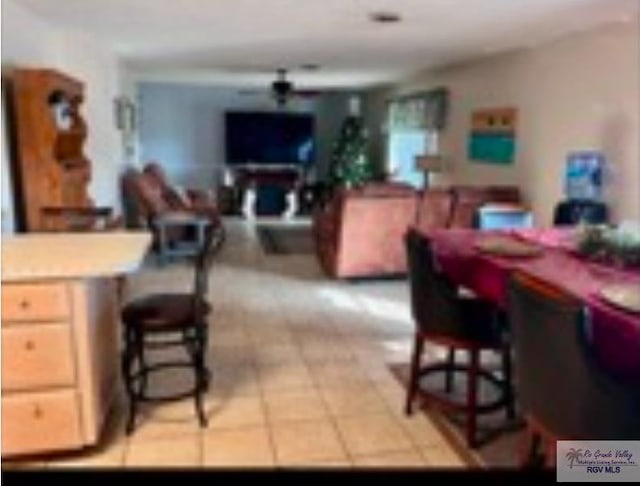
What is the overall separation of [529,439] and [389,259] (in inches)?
141

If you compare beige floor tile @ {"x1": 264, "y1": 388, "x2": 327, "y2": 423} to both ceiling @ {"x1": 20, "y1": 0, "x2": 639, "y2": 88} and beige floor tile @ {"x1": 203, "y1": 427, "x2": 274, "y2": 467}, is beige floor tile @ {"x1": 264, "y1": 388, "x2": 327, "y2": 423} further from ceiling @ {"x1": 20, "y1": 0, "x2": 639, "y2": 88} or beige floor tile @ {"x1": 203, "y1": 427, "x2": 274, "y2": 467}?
ceiling @ {"x1": 20, "y1": 0, "x2": 639, "y2": 88}

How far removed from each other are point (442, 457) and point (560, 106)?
12.8ft

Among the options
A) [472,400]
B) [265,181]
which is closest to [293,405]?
[472,400]

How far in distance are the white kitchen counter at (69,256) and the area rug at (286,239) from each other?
4287 millimetres

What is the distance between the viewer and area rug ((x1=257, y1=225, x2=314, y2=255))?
7426mm

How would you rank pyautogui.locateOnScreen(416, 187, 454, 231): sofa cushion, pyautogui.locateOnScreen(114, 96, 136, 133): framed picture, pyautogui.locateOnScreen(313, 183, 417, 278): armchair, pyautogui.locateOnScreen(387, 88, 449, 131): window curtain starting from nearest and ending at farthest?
pyautogui.locateOnScreen(313, 183, 417, 278): armchair
pyautogui.locateOnScreen(416, 187, 454, 231): sofa cushion
pyautogui.locateOnScreen(114, 96, 136, 133): framed picture
pyautogui.locateOnScreen(387, 88, 449, 131): window curtain

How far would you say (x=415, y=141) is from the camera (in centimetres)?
954

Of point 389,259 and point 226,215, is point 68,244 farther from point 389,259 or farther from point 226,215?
point 226,215

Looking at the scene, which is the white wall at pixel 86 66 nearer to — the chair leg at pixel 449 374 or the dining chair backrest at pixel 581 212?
the chair leg at pixel 449 374

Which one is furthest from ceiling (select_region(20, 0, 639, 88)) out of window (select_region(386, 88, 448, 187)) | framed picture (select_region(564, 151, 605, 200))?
framed picture (select_region(564, 151, 605, 200))

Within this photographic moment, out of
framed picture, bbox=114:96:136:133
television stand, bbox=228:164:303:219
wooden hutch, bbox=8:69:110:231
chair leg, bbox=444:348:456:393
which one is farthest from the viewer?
television stand, bbox=228:164:303:219

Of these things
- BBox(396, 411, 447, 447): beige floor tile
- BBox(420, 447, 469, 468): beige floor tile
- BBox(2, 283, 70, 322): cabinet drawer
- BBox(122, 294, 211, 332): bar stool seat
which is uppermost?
BBox(2, 283, 70, 322): cabinet drawer

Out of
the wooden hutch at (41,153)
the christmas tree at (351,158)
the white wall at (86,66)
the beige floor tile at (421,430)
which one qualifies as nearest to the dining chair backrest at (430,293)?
the beige floor tile at (421,430)

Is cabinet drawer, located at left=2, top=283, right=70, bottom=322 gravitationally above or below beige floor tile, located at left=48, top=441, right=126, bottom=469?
above
